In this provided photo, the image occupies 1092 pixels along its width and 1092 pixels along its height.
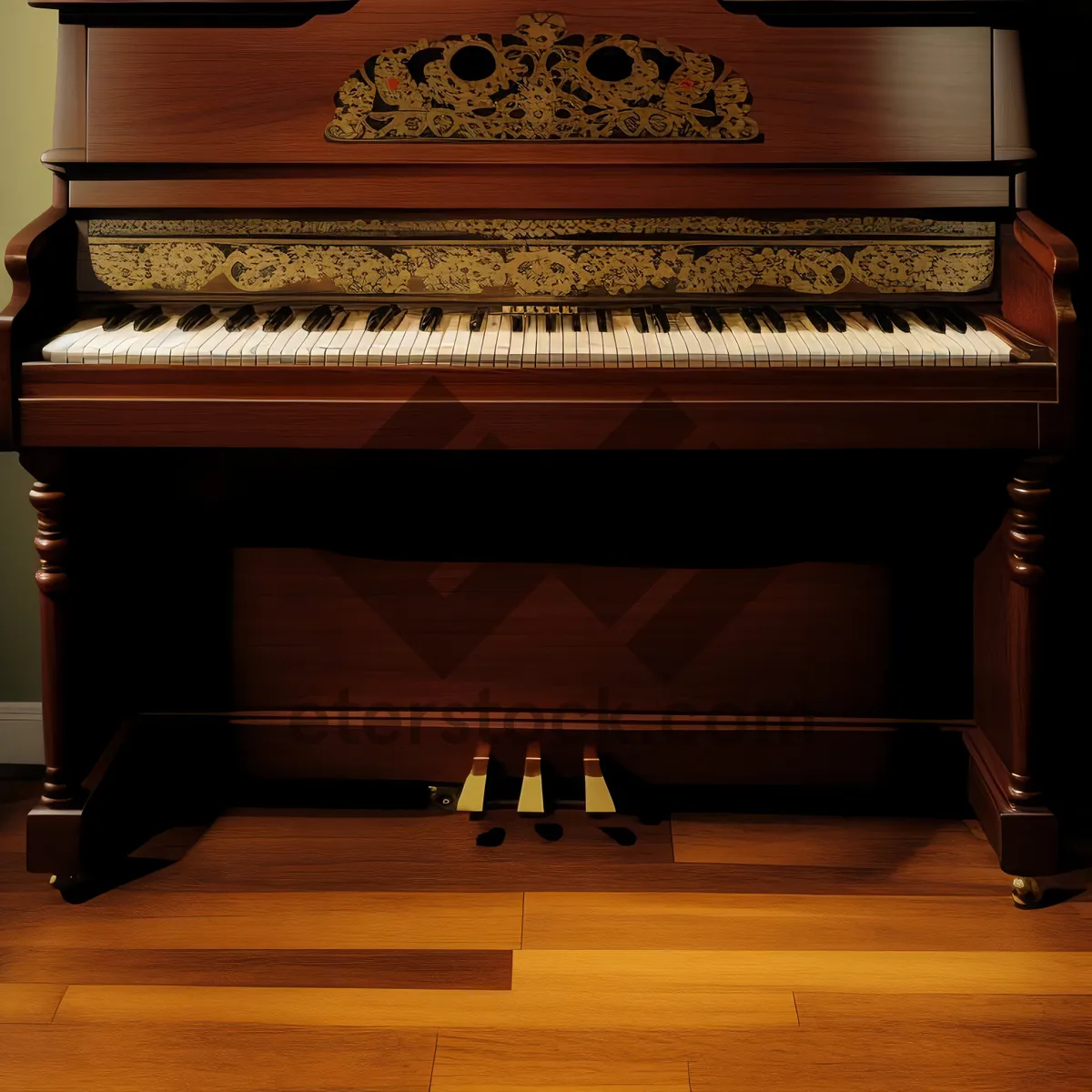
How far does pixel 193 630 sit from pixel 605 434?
3.09 feet

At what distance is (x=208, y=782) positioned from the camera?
2283 mm

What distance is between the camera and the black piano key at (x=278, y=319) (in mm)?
1868

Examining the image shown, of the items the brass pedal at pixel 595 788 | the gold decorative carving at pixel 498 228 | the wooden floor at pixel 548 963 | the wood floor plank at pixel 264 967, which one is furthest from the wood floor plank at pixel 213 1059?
the gold decorative carving at pixel 498 228

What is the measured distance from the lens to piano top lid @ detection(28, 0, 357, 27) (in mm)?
1932

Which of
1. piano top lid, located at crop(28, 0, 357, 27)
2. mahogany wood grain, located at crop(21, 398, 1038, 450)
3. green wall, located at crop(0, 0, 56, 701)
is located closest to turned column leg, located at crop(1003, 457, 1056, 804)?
mahogany wood grain, located at crop(21, 398, 1038, 450)

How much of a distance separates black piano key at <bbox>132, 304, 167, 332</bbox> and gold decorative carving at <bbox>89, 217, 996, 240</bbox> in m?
0.13

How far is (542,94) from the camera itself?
6.45 feet

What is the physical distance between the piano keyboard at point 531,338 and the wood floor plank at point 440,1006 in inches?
37.4

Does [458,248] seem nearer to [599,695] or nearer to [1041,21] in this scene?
[599,695]

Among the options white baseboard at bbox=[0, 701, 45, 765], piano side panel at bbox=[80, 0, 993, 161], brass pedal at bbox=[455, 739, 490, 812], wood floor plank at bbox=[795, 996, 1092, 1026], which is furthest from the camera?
white baseboard at bbox=[0, 701, 45, 765]

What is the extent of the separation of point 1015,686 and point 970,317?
0.63 m

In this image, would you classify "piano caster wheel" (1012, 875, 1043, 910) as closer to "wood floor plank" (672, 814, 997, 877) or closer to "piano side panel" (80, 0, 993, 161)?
"wood floor plank" (672, 814, 997, 877)

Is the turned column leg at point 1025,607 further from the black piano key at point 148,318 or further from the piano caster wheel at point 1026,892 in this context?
the black piano key at point 148,318

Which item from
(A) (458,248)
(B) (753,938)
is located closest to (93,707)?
(A) (458,248)
